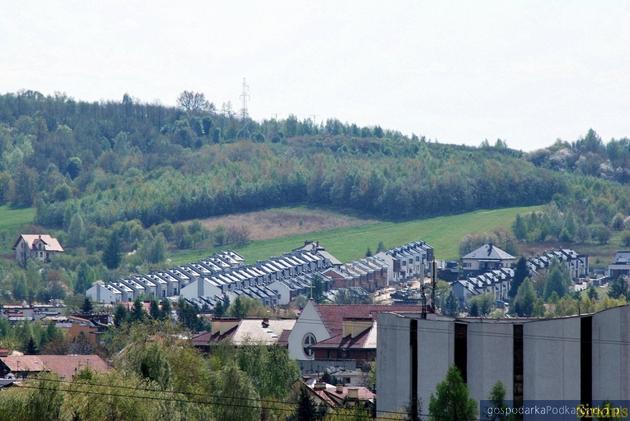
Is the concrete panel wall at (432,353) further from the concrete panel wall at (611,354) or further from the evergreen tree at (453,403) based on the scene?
the concrete panel wall at (611,354)

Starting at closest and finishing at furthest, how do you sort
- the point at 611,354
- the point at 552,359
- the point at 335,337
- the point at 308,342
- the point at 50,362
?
the point at 611,354 → the point at 552,359 → the point at 50,362 → the point at 335,337 → the point at 308,342

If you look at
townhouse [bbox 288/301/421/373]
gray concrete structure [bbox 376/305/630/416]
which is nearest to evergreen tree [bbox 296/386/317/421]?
gray concrete structure [bbox 376/305/630/416]

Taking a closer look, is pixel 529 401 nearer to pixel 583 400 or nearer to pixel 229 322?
pixel 583 400

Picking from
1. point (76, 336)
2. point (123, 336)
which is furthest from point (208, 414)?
point (76, 336)

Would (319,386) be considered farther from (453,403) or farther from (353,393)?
(453,403)

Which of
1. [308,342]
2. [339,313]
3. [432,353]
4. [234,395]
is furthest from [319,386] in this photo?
[339,313]
